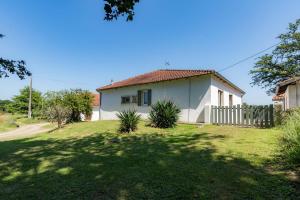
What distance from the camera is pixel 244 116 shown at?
12.2 metres

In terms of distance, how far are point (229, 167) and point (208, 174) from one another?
66 centimetres

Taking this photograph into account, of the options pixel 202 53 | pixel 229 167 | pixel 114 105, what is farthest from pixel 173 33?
pixel 229 167

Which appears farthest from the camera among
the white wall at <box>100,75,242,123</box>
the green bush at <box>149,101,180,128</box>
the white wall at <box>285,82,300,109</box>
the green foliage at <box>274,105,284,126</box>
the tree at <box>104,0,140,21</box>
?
the white wall at <box>100,75,242,123</box>

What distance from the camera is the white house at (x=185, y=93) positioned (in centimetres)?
1448

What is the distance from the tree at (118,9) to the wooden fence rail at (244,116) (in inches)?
398

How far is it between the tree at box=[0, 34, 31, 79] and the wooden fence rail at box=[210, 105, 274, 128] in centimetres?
1089

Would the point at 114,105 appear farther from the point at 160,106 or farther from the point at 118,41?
the point at 160,106

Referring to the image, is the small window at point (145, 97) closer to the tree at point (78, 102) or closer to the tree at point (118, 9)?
the tree at point (78, 102)

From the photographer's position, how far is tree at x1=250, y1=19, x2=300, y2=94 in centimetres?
2728

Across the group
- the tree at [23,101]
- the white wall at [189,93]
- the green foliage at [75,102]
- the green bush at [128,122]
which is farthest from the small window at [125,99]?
the tree at [23,101]

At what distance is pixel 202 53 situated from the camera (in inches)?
720

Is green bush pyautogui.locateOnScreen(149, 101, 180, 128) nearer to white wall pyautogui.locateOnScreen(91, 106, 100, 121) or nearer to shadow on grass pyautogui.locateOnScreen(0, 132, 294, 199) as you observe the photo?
shadow on grass pyautogui.locateOnScreen(0, 132, 294, 199)

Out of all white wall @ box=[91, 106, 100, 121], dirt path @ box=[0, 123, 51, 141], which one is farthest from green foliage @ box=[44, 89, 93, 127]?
white wall @ box=[91, 106, 100, 121]

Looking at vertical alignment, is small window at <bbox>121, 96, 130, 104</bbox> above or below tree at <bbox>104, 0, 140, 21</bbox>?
below
